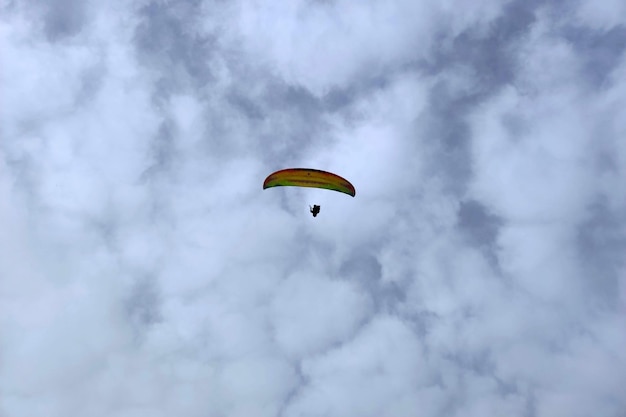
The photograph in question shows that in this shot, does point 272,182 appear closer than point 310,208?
Yes

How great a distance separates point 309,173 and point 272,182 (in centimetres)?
490

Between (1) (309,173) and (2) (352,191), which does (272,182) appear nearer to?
(1) (309,173)

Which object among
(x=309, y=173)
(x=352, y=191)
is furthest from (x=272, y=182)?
(x=352, y=191)

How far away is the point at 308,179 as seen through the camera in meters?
55.7

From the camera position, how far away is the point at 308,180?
55.8m

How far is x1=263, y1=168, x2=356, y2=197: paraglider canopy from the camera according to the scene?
5469cm

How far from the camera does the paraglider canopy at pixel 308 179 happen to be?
54688 millimetres

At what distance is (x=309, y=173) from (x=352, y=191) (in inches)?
256

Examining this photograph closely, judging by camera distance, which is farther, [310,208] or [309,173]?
[310,208]

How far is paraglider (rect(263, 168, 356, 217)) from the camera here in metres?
54.7

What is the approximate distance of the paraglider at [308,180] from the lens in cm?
5469

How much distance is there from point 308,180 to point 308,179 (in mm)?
216

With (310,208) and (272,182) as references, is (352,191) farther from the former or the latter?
(272,182)

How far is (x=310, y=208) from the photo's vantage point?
197ft
